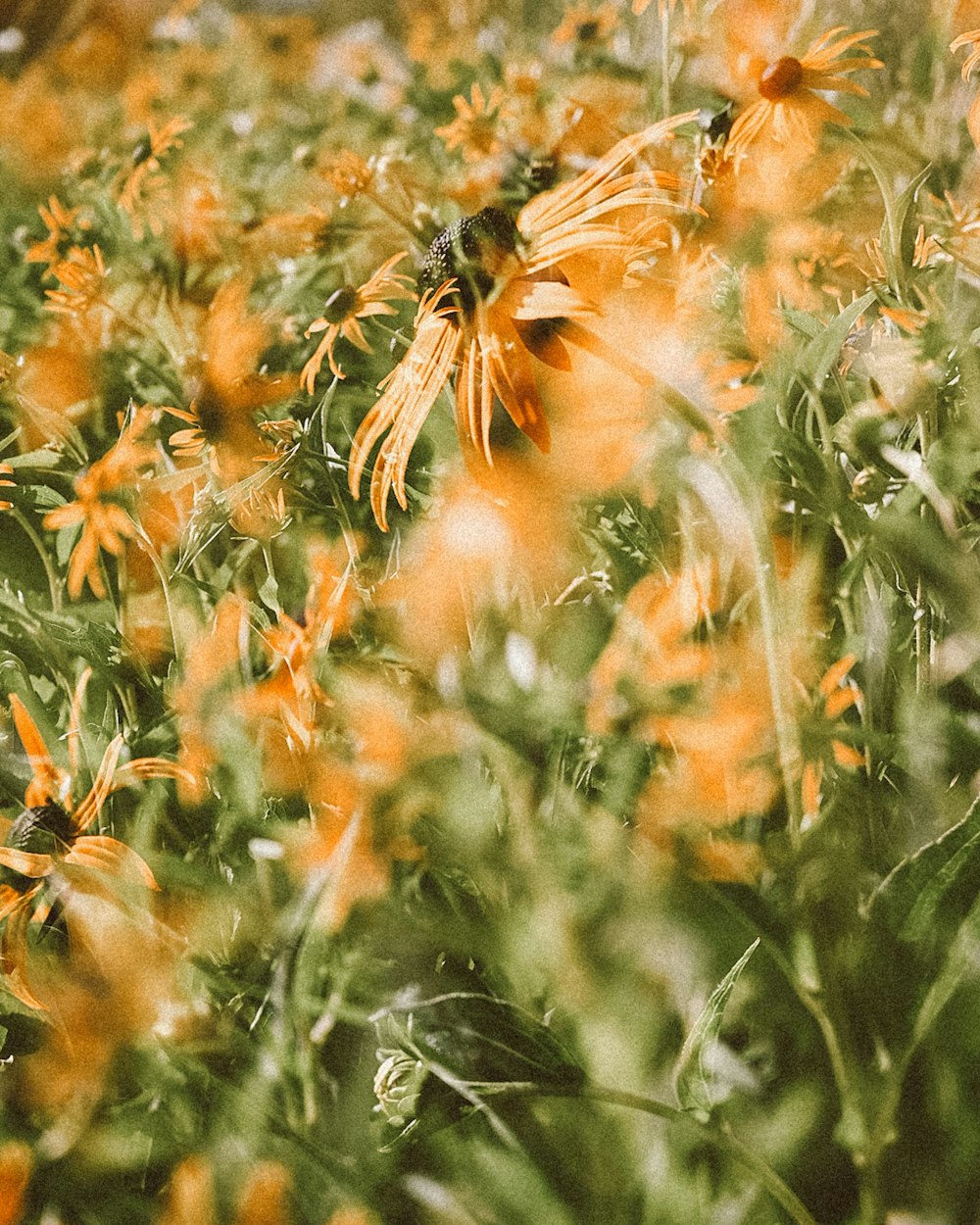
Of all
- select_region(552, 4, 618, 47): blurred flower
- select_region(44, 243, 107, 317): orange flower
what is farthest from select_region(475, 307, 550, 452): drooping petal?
select_region(552, 4, 618, 47): blurred flower

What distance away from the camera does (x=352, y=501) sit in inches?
18.9

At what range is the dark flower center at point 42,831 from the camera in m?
0.38

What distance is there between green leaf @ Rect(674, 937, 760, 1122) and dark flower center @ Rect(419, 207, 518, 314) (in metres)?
0.23

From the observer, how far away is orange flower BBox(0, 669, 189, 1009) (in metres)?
0.37

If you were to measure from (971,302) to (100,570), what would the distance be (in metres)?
0.40

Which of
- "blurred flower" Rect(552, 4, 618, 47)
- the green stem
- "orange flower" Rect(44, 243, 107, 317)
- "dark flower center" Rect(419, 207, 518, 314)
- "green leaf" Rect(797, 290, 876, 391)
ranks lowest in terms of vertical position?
the green stem

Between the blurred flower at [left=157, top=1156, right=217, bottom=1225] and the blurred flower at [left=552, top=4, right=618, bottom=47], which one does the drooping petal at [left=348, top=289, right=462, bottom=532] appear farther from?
the blurred flower at [left=552, top=4, right=618, bottom=47]

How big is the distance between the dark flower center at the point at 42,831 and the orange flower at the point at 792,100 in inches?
15.3

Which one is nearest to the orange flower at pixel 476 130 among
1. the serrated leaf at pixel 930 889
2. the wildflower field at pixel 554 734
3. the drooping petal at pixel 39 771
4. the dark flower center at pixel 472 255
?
the wildflower field at pixel 554 734

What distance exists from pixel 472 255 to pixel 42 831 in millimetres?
279

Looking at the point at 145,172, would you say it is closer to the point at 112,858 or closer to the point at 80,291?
the point at 80,291

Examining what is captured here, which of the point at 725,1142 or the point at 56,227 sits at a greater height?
the point at 56,227

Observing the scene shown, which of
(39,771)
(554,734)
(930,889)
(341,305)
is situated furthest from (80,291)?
(930,889)

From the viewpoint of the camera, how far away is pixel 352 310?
53 centimetres
